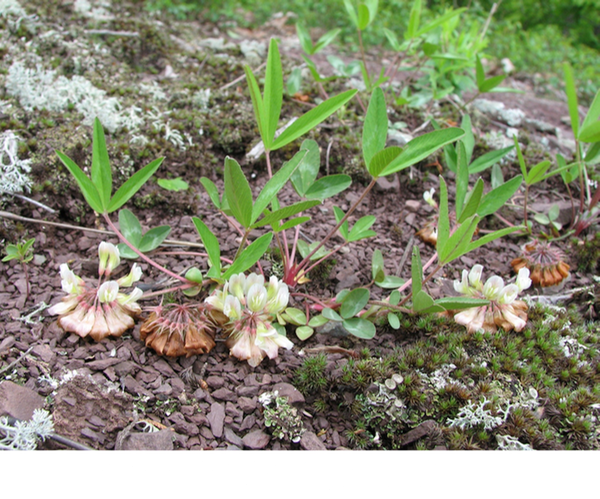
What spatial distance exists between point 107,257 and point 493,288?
143 cm

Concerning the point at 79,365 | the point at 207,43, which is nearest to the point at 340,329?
the point at 79,365

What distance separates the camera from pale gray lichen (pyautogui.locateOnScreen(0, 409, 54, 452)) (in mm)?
1337

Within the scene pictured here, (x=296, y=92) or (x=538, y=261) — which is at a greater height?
(x=296, y=92)

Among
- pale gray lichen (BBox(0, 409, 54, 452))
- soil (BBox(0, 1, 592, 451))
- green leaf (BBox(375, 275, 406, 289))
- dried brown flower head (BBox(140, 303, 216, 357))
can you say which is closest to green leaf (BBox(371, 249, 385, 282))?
green leaf (BBox(375, 275, 406, 289))

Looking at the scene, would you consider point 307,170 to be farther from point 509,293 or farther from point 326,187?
point 509,293

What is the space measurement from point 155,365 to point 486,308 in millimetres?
1227

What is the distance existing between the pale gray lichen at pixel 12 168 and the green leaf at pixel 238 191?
119 centimetres

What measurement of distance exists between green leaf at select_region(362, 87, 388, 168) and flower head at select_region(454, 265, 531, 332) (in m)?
0.59

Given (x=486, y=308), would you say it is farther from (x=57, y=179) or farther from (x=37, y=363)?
(x=57, y=179)

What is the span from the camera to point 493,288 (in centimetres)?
179

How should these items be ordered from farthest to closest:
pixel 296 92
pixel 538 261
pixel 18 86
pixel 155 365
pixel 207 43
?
pixel 207 43
pixel 296 92
pixel 18 86
pixel 538 261
pixel 155 365

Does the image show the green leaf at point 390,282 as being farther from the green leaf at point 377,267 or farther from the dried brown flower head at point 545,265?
the dried brown flower head at point 545,265

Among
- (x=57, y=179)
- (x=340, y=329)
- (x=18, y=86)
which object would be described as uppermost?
(x=18, y=86)

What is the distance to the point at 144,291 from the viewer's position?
191 centimetres
